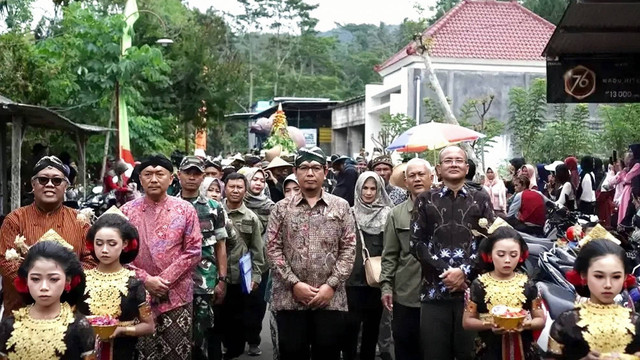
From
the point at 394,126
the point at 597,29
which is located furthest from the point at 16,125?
the point at 394,126

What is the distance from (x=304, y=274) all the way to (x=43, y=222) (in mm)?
1888

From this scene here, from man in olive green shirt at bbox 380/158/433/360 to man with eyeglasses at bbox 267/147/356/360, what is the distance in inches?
29.7

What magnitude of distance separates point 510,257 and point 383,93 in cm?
2731

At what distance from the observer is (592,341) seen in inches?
182

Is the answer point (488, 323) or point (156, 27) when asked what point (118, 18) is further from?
point (488, 323)

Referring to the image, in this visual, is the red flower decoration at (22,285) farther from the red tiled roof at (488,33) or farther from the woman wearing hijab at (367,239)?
the red tiled roof at (488,33)

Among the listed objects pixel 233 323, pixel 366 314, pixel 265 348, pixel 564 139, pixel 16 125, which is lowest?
pixel 265 348

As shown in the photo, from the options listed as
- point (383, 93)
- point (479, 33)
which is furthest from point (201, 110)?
point (479, 33)

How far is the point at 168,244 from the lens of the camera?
6.14 m

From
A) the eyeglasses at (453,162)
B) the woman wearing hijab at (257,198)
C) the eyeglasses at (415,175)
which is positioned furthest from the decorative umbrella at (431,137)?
the eyeglasses at (453,162)

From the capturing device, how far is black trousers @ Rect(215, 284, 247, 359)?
8.69 meters

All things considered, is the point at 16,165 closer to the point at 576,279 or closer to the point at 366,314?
the point at 366,314

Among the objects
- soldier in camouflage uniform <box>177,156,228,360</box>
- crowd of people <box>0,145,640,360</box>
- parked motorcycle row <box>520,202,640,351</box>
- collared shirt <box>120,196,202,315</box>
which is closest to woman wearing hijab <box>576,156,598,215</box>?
crowd of people <box>0,145,640,360</box>

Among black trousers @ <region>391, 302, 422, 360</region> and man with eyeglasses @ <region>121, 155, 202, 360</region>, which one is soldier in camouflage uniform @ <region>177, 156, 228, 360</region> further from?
black trousers @ <region>391, 302, 422, 360</region>
